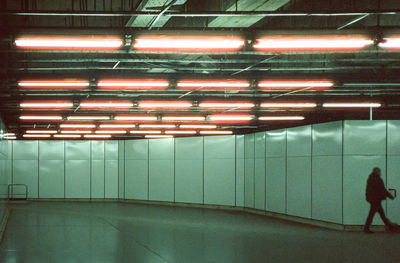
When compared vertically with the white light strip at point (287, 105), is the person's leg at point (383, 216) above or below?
below

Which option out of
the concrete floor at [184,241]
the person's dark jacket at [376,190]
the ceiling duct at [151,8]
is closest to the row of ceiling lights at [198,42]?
the ceiling duct at [151,8]

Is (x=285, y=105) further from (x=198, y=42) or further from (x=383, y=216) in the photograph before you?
(x=198, y=42)

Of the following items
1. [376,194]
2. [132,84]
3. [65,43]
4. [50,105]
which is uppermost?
[65,43]

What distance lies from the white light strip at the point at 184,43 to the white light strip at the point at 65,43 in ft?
1.04

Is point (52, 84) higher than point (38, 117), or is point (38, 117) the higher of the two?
point (52, 84)

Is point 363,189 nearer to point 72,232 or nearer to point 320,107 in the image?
point 320,107

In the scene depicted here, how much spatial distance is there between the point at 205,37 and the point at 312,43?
1.36m

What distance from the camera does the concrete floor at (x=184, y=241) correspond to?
10.4 metres

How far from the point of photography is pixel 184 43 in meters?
6.46

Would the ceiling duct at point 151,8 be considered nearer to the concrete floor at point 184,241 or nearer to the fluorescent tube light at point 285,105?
the concrete floor at point 184,241

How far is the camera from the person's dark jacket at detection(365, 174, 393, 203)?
44.3 ft

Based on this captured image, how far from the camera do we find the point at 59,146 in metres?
30.5

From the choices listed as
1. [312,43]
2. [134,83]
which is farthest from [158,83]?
[312,43]

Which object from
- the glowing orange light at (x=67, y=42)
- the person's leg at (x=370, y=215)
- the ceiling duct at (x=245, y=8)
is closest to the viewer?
the glowing orange light at (x=67, y=42)
